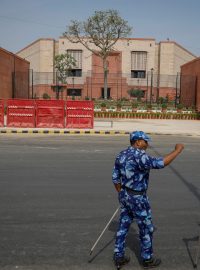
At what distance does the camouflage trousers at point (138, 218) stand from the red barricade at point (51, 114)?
18.1m

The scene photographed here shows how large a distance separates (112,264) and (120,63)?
231 ft

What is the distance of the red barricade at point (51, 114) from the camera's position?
884 inches

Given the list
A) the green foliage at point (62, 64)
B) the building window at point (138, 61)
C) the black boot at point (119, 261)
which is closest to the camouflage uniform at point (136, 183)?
the black boot at point (119, 261)

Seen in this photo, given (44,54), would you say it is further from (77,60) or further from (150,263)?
(150,263)

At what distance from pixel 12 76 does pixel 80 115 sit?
2207 cm

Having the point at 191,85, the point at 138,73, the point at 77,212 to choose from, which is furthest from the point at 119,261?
the point at 138,73

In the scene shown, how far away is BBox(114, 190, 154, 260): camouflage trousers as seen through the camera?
452cm

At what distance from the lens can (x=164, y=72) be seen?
247 feet

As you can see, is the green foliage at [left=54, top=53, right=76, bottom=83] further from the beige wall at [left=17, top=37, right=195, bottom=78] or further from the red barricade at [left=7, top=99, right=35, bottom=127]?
the red barricade at [left=7, top=99, right=35, bottom=127]

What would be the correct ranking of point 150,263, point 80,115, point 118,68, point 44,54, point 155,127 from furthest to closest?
point 44,54, point 118,68, point 155,127, point 80,115, point 150,263

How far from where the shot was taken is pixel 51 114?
890 inches

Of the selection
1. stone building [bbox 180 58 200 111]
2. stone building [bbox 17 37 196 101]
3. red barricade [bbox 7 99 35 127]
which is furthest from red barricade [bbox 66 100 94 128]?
stone building [bbox 17 37 196 101]

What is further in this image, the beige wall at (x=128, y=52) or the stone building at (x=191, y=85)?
the beige wall at (x=128, y=52)

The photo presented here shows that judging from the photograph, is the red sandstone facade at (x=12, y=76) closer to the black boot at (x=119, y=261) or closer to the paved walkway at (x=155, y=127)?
the paved walkway at (x=155, y=127)
